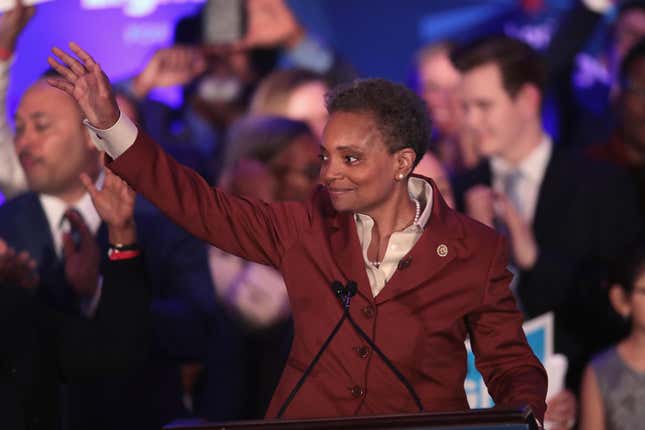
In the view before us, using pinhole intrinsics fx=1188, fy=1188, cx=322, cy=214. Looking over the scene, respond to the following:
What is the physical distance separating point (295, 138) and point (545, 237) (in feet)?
3.51

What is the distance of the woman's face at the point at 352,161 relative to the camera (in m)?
2.79

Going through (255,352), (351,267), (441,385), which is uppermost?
(351,267)

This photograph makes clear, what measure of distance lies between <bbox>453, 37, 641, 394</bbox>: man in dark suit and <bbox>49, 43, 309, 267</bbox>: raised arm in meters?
1.83

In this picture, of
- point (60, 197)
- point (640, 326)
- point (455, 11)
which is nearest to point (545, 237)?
point (640, 326)

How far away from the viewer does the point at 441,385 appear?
277 cm

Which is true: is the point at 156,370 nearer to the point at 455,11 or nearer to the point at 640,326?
the point at 640,326

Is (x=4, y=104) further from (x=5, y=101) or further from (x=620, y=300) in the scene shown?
(x=620, y=300)

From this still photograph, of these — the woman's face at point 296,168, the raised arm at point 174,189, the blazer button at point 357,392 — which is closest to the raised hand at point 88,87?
the raised arm at point 174,189

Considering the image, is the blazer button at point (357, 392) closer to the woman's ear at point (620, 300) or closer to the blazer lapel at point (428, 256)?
the blazer lapel at point (428, 256)

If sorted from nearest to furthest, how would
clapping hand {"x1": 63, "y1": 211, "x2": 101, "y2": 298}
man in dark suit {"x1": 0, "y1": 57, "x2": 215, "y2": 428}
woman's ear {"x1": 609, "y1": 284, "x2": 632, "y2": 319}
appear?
clapping hand {"x1": 63, "y1": 211, "x2": 101, "y2": 298}
man in dark suit {"x1": 0, "y1": 57, "x2": 215, "y2": 428}
woman's ear {"x1": 609, "y1": 284, "x2": 632, "y2": 319}

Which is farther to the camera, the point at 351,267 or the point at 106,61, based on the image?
the point at 106,61

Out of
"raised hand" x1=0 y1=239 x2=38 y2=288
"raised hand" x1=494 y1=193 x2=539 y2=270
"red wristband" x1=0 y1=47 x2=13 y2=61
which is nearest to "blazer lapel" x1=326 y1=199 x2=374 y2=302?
"raised hand" x1=0 y1=239 x2=38 y2=288

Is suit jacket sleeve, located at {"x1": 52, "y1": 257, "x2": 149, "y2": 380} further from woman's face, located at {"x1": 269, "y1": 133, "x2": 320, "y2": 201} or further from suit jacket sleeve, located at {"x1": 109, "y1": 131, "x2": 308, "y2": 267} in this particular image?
woman's face, located at {"x1": 269, "y1": 133, "x2": 320, "y2": 201}

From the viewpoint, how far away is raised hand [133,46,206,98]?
5.17 meters
